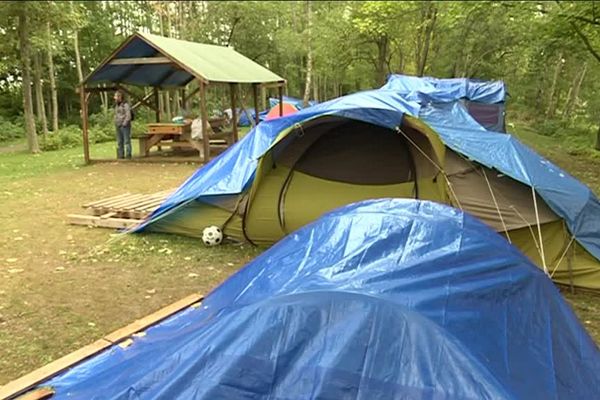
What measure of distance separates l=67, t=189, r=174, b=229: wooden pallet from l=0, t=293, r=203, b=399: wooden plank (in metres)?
2.80

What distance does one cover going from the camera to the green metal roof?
40.9ft

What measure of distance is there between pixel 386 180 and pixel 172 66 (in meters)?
9.73

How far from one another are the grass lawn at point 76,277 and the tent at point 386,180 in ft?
1.34

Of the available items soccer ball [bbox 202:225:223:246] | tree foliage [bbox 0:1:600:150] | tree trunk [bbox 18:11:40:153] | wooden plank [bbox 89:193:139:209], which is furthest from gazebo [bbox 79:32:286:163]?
tree foliage [bbox 0:1:600:150]

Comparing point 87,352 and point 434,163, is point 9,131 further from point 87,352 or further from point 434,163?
point 87,352

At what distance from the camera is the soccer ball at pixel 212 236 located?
6.11 meters

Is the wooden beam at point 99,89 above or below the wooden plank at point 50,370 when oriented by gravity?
above

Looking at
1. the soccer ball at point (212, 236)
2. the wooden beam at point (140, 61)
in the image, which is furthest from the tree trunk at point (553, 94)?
the soccer ball at point (212, 236)

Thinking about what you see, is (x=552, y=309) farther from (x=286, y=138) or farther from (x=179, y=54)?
(x=179, y=54)

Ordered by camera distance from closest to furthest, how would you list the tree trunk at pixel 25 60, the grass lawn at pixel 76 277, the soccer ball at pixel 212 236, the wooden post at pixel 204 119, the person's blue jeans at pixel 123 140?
the grass lawn at pixel 76 277
the soccer ball at pixel 212 236
the wooden post at pixel 204 119
the person's blue jeans at pixel 123 140
the tree trunk at pixel 25 60

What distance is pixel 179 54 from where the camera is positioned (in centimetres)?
1273

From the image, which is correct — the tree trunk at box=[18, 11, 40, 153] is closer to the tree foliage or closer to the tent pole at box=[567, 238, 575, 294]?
the tree foliage

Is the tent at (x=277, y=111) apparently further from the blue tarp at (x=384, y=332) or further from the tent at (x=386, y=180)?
the blue tarp at (x=384, y=332)

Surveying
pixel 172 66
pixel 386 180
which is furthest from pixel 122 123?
pixel 386 180
